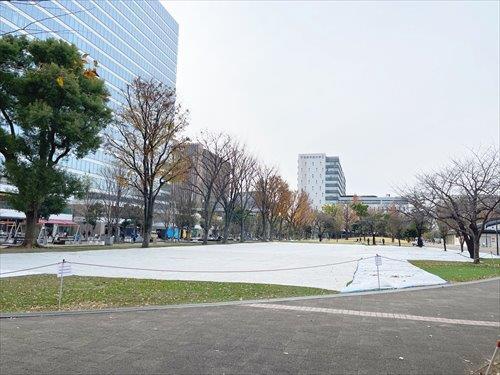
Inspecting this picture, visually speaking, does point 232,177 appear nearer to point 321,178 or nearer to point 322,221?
point 322,221

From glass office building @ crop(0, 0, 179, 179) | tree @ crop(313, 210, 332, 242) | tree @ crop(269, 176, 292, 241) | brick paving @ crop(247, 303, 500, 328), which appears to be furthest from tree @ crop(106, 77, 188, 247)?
tree @ crop(313, 210, 332, 242)

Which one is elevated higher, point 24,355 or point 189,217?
point 189,217

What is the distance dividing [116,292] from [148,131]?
24.5 metres

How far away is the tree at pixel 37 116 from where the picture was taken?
24.4 metres

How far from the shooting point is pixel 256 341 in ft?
20.1

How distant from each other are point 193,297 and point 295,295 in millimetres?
2647

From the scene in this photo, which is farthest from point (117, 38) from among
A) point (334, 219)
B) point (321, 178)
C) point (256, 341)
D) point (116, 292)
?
point (321, 178)

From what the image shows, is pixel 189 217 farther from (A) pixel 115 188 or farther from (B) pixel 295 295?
(B) pixel 295 295

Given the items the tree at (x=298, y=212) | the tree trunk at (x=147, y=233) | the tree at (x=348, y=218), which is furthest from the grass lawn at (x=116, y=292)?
the tree at (x=348, y=218)

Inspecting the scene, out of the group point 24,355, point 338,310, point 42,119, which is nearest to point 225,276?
point 338,310

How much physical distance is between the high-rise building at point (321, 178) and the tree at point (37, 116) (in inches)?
4806

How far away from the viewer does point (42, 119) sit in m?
24.2

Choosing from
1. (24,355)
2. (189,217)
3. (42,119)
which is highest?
(42,119)

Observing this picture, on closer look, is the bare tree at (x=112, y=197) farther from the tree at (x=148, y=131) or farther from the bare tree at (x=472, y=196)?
the bare tree at (x=472, y=196)
